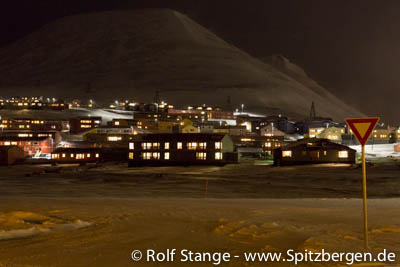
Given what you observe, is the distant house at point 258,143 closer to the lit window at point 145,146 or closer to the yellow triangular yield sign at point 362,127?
the lit window at point 145,146

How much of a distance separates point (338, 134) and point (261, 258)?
76.9 metres

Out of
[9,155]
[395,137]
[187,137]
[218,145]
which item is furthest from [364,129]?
[395,137]

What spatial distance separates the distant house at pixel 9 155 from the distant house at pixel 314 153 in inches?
1563

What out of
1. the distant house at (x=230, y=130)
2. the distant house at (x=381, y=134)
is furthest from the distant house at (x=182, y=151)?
the distant house at (x=381, y=134)

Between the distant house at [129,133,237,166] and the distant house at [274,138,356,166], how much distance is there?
7.44 m

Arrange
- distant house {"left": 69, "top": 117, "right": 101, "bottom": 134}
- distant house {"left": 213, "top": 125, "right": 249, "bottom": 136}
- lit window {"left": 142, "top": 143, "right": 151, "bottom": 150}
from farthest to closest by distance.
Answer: distant house {"left": 69, "top": 117, "right": 101, "bottom": 134} → distant house {"left": 213, "top": 125, "right": 249, "bottom": 136} → lit window {"left": 142, "top": 143, "right": 151, "bottom": 150}

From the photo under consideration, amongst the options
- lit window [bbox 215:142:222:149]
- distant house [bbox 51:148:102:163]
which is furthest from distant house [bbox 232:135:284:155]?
distant house [bbox 51:148:102:163]

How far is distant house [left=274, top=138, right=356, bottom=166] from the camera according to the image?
4347 cm

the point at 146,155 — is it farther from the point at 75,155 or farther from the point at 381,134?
the point at 381,134

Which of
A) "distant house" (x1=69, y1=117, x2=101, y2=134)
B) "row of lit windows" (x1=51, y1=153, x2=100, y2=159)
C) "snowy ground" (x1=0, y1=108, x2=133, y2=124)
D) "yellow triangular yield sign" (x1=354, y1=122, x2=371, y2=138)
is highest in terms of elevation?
"snowy ground" (x1=0, y1=108, x2=133, y2=124)

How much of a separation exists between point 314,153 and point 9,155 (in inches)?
1766

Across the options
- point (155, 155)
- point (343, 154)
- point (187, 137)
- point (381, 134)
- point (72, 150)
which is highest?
point (381, 134)

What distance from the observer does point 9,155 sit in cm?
5088

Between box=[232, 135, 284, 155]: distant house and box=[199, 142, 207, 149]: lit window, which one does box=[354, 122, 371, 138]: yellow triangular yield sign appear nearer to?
box=[199, 142, 207, 149]: lit window
